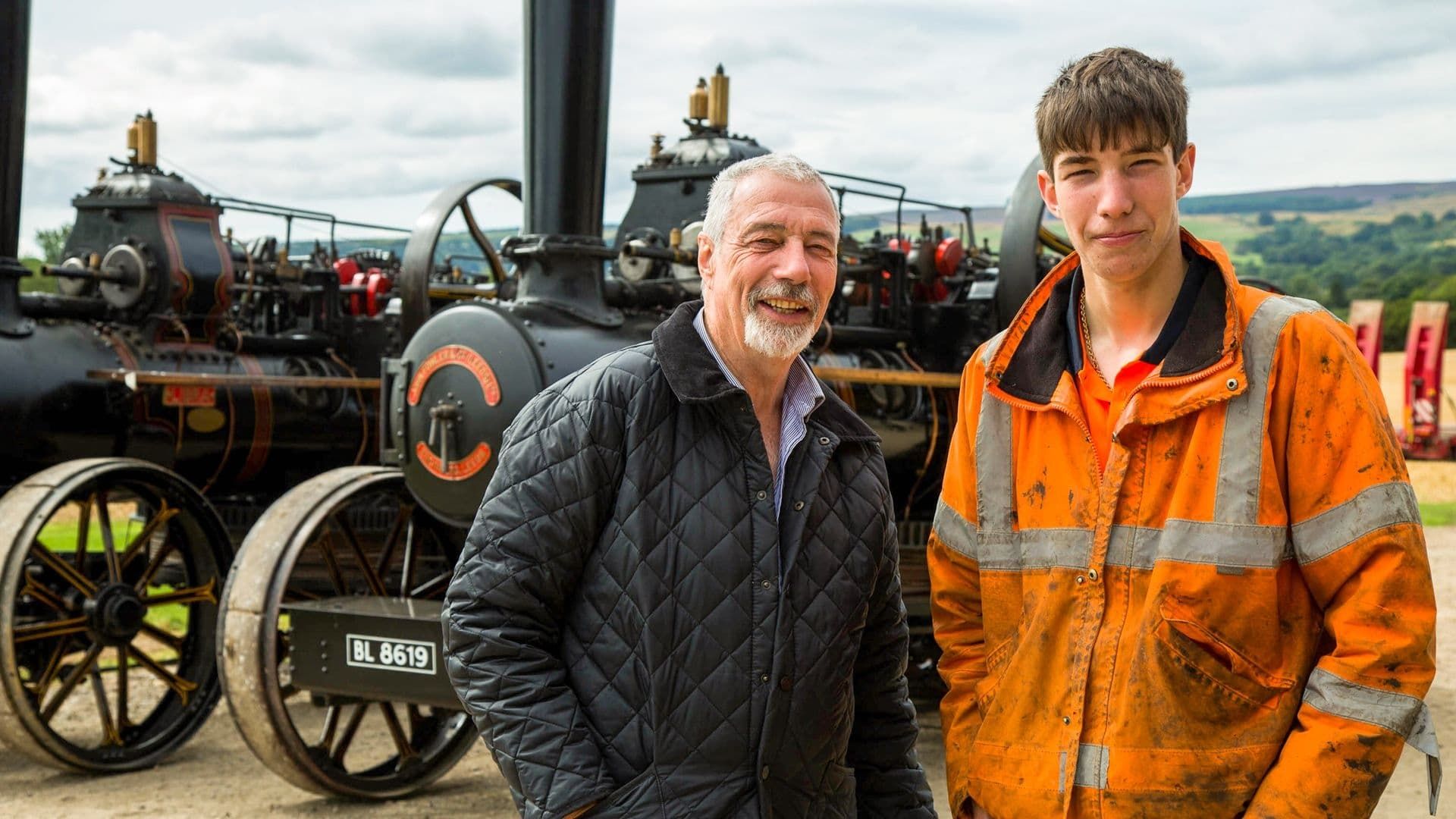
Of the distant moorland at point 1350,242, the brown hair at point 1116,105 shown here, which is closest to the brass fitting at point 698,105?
the brown hair at point 1116,105

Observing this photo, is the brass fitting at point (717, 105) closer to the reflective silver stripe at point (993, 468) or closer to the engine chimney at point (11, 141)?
the engine chimney at point (11, 141)

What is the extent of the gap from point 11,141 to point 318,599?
259cm

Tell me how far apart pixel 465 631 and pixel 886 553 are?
0.62 m

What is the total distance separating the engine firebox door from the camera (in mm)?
4844

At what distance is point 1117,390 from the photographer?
2.00 metres

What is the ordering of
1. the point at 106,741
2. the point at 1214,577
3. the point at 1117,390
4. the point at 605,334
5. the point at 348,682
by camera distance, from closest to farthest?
the point at 1214,577, the point at 1117,390, the point at 348,682, the point at 605,334, the point at 106,741

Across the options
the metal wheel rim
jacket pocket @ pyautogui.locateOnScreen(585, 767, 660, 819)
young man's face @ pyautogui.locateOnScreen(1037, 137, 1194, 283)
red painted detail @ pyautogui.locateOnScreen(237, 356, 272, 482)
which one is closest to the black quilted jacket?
jacket pocket @ pyautogui.locateOnScreen(585, 767, 660, 819)

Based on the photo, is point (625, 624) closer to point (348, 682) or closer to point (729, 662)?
point (729, 662)

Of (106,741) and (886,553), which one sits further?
(106,741)

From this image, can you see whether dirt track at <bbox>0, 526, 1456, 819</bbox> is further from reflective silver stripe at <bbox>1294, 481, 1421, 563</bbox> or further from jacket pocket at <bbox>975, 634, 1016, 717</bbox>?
reflective silver stripe at <bbox>1294, 481, 1421, 563</bbox>

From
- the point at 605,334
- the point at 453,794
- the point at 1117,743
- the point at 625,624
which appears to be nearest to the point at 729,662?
the point at 625,624

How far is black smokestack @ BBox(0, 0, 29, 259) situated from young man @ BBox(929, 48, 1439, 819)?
5516mm

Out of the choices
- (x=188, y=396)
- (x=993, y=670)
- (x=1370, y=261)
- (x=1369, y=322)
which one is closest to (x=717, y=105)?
(x=188, y=396)

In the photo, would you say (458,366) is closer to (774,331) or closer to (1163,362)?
(774,331)
